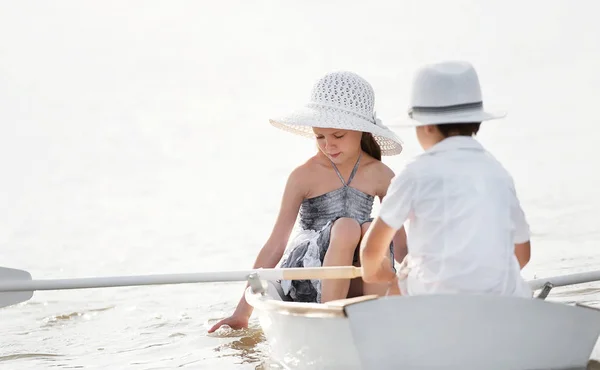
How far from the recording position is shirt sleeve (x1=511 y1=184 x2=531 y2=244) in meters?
2.76

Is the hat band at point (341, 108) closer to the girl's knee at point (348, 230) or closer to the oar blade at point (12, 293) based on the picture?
the girl's knee at point (348, 230)

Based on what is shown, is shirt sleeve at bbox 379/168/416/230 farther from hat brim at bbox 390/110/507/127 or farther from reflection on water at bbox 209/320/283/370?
reflection on water at bbox 209/320/283/370

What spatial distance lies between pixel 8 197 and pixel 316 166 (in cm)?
669

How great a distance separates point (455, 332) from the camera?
2664 millimetres

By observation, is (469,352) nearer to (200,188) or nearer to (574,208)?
(574,208)

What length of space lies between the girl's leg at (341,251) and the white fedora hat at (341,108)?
0.37m

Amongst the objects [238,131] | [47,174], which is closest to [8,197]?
[47,174]

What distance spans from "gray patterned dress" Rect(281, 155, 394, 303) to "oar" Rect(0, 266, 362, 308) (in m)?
0.27

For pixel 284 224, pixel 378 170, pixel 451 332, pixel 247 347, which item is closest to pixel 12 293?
pixel 247 347

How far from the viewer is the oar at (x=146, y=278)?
3.42m

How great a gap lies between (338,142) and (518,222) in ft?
3.89

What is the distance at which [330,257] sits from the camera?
11.9 feet

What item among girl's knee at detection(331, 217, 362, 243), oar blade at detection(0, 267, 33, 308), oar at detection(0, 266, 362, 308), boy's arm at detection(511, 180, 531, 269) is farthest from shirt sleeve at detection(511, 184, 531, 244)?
oar blade at detection(0, 267, 33, 308)

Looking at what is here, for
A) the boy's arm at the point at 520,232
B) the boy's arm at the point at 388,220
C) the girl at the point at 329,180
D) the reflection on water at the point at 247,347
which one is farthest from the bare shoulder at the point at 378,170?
the boy's arm at the point at 388,220
